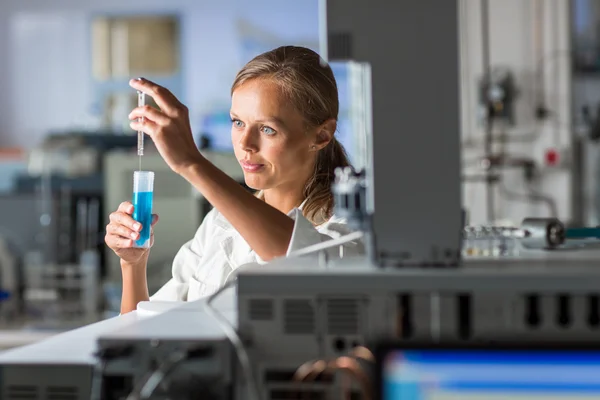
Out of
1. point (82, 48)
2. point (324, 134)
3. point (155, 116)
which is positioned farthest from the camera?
point (82, 48)

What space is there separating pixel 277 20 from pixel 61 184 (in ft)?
8.92

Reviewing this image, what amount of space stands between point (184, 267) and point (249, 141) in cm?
28

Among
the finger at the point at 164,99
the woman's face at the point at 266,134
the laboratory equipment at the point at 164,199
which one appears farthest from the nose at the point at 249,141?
the laboratory equipment at the point at 164,199

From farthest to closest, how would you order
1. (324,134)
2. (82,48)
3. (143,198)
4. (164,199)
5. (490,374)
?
1. (82,48)
2. (164,199)
3. (324,134)
4. (143,198)
5. (490,374)

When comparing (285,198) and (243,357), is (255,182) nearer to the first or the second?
(285,198)

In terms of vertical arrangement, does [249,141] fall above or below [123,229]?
above

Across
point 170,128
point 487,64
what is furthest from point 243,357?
point 487,64

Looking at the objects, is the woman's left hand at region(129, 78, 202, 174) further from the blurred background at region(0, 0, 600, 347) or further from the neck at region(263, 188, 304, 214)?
the blurred background at region(0, 0, 600, 347)

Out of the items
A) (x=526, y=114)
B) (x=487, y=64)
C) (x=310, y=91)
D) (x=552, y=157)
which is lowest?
(x=552, y=157)

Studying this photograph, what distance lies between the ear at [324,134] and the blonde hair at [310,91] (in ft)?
0.03

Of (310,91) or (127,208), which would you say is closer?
(127,208)

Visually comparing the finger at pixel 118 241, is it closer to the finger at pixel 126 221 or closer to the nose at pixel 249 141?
the finger at pixel 126 221

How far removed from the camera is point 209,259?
1.49 metres

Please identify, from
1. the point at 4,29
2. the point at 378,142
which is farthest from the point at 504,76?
the point at 4,29
